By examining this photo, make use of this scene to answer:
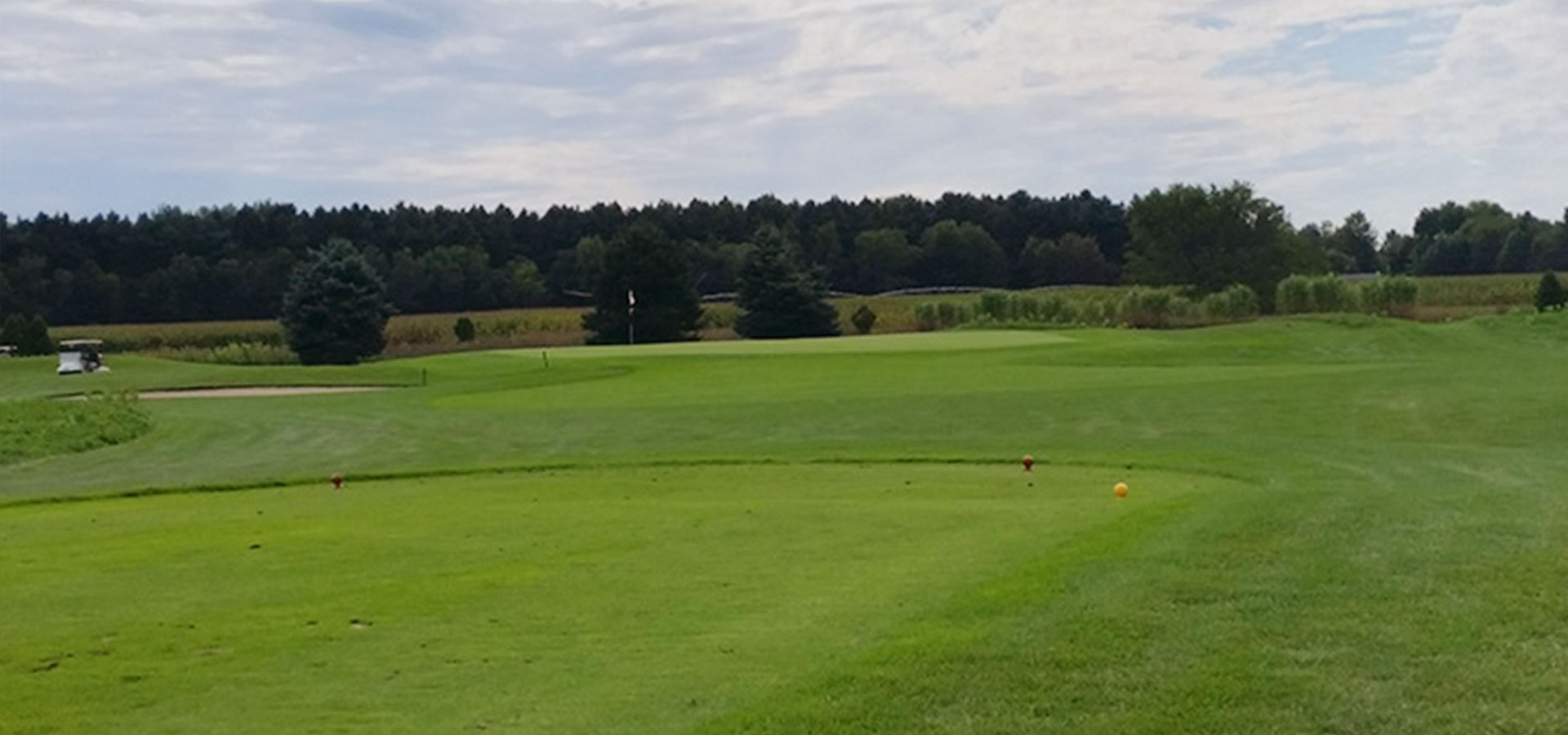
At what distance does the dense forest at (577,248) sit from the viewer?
4291 inches

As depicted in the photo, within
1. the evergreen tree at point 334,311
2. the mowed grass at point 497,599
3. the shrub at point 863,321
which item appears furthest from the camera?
the shrub at point 863,321

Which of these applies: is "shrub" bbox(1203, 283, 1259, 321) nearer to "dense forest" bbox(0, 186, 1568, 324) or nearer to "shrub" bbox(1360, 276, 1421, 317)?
"shrub" bbox(1360, 276, 1421, 317)

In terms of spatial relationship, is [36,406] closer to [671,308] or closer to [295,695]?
[295,695]

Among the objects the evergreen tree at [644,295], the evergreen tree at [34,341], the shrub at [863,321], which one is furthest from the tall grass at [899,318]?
the evergreen tree at [34,341]

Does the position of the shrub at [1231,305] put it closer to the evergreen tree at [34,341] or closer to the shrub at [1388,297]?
the shrub at [1388,297]

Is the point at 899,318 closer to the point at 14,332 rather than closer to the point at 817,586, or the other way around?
the point at 14,332

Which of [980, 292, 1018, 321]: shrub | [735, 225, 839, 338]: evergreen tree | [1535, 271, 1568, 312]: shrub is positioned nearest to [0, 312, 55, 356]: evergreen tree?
[735, 225, 839, 338]: evergreen tree

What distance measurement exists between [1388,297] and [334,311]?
1771 inches

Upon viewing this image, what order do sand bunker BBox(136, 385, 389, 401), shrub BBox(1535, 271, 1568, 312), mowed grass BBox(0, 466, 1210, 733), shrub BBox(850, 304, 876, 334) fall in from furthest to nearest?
shrub BBox(850, 304, 876, 334) → shrub BBox(1535, 271, 1568, 312) → sand bunker BBox(136, 385, 389, 401) → mowed grass BBox(0, 466, 1210, 733)

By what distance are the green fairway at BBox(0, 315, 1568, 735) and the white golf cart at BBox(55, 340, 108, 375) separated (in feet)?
90.9

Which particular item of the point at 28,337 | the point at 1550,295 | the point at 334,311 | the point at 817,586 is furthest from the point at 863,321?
the point at 817,586

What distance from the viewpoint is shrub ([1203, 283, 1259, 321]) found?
73.9m

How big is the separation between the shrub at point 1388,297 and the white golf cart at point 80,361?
4911cm

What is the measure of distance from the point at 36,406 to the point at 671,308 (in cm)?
5190
